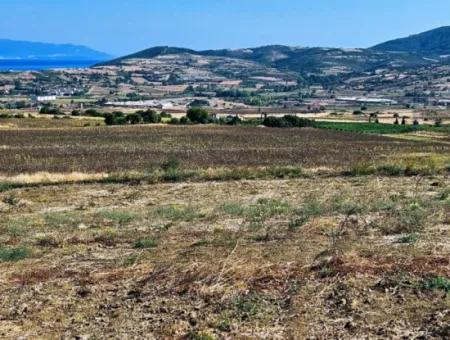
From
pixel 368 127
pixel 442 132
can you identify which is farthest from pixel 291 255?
pixel 368 127

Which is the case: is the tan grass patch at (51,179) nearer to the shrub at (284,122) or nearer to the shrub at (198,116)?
the shrub at (284,122)

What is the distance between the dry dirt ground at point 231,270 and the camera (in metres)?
9.29

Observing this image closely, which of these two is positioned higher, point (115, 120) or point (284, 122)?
point (115, 120)

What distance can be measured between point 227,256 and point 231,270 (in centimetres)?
129

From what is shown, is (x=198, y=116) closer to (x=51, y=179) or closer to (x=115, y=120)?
(x=115, y=120)

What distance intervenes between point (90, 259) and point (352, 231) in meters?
6.21

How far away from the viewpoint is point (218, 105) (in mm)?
178500

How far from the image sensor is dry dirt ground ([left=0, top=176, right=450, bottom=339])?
9289 millimetres

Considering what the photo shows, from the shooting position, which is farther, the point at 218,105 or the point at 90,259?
the point at 218,105

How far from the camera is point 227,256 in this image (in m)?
12.7

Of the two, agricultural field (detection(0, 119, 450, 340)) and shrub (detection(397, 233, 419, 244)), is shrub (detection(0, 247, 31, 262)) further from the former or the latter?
shrub (detection(397, 233, 419, 244))

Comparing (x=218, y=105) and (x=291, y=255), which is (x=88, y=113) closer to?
(x=218, y=105)

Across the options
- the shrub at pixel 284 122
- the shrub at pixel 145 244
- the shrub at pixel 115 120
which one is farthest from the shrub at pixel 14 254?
the shrub at pixel 284 122

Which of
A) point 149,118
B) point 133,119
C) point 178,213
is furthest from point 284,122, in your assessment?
point 178,213
